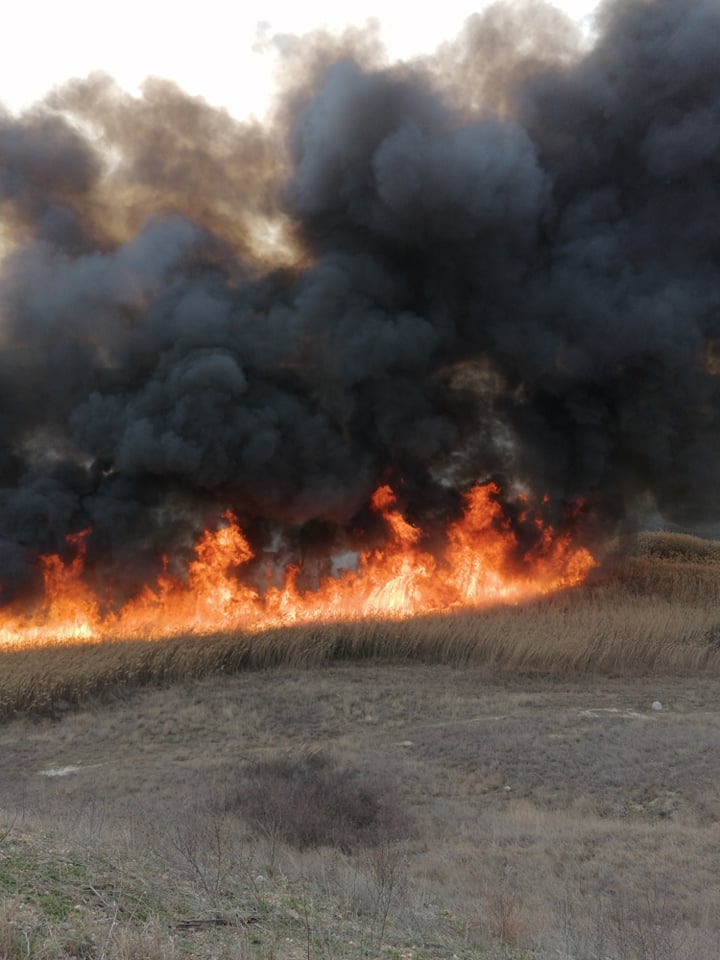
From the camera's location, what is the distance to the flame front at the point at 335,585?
22.9m

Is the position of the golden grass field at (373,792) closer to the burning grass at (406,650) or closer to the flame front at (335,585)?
the burning grass at (406,650)

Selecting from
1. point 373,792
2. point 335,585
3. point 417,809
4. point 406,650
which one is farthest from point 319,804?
point 335,585

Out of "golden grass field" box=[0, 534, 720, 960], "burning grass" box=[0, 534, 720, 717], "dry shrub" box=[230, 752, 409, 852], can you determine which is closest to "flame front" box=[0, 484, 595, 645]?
"burning grass" box=[0, 534, 720, 717]

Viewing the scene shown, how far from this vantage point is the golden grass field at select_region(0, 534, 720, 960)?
5.69 metres

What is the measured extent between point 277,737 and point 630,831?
7.12 metres

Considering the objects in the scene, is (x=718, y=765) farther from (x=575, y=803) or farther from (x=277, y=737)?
(x=277, y=737)

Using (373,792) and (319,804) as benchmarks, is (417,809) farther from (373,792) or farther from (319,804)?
(319,804)

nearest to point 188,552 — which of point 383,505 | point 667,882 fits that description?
point 383,505

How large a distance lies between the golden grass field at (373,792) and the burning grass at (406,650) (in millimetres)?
59

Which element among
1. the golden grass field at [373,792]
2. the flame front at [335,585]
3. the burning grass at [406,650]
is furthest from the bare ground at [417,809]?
the flame front at [335,585]

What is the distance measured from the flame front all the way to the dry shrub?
9009mm

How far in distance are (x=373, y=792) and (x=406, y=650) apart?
9421 millimetres

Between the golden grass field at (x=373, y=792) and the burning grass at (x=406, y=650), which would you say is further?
the burning grass at (x=406, y=650)

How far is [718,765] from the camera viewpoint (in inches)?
458
